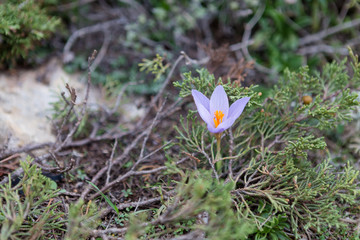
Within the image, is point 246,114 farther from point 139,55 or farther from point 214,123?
point 139,55

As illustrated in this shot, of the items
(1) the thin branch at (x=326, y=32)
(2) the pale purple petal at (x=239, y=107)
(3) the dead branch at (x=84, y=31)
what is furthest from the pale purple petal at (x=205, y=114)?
(1) the thin branch at (x=326, y=32)

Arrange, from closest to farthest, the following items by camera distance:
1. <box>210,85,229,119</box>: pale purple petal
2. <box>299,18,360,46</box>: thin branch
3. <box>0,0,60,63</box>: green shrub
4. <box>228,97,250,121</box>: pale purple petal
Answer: <box>228,97,250,121</box>: pale purple petal < <box>210,85,229,119</box>: pale purple petal < <box>0,0,60,63</box>: green shrub < <box>299,18,360,46</box>: thin branch

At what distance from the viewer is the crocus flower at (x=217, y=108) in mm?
1924

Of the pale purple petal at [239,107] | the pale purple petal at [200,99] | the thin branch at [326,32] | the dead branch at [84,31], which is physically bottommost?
the thin branch at [326,32]

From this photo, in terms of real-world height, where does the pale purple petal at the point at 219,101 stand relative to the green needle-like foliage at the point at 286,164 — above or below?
above

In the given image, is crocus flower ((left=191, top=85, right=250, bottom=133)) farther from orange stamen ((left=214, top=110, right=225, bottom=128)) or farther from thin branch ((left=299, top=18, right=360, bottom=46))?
thin branch ((left=299, top=18, right=360, bottom=46))

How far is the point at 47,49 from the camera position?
3613 millimetres

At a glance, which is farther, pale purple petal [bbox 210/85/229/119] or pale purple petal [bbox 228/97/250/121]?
pale purple petal [bbox 210/85/229/119]

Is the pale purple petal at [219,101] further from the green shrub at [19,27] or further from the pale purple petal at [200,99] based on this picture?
the green shrub at [19,27]

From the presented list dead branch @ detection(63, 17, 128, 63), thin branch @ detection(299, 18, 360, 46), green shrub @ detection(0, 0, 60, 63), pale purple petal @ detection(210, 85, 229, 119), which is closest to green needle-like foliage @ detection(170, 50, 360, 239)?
pale purple petal @ detection(210, 85, 229, 119)

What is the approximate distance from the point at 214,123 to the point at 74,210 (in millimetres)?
962

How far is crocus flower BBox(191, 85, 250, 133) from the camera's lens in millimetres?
1924

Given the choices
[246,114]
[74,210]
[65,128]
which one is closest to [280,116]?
[246,114]

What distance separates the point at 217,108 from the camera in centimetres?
204
